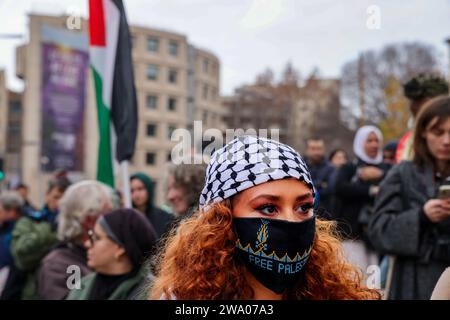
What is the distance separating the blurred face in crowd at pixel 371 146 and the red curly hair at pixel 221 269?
3550mm

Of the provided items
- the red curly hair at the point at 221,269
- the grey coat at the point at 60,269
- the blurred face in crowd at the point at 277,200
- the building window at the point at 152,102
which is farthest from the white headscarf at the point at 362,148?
the building window at the point at 152,102

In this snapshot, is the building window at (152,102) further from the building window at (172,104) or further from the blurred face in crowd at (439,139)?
the blurred face in crowd at (439,139)

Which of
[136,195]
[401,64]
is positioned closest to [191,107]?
[401,64]

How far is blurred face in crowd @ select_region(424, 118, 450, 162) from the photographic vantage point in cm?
281

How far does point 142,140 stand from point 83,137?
16.7 metres

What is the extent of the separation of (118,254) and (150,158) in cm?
5633

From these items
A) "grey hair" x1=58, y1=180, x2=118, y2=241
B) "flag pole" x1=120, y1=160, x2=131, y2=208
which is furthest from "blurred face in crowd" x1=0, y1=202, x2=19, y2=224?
"flag pole" x1=120, y1=160, x2=131, y2=208

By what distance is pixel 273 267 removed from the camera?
1738 mm

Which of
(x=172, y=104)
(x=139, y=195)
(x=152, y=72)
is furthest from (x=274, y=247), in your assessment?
(x=172, y=104)

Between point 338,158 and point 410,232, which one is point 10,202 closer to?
point 338,158

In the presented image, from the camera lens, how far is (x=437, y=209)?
2.62 m

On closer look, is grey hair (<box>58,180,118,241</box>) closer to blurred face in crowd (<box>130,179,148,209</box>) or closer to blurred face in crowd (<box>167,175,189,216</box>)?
blurred face in crowd (<box>167,175,189,216</box>)

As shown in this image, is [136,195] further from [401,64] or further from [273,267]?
[401,64]

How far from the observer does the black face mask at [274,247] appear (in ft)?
5.65
